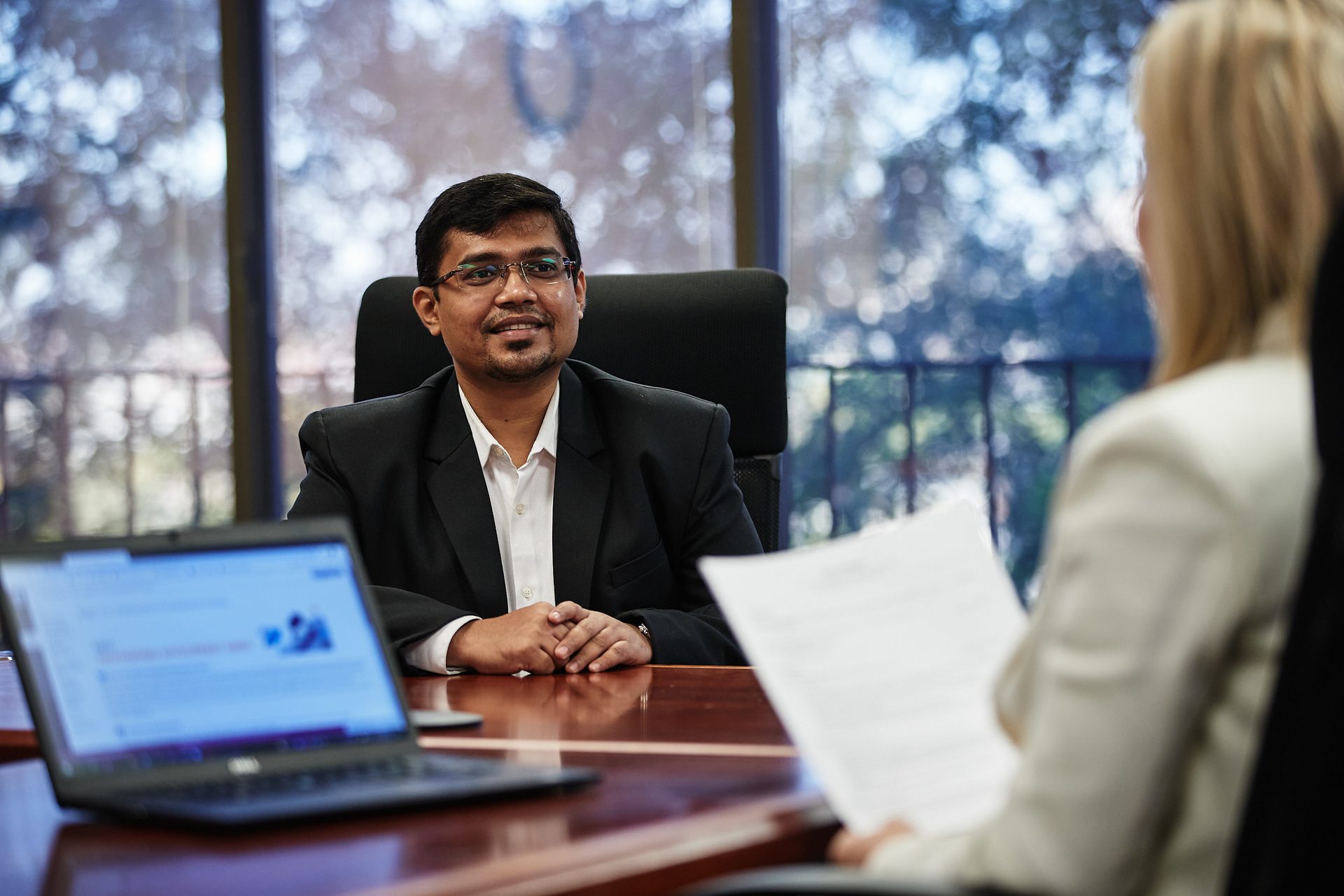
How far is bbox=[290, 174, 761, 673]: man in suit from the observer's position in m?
2.13

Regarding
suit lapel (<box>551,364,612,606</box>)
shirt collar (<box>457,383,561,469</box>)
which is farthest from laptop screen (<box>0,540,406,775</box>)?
shirt collar (<box>457,383,561,469</box>)

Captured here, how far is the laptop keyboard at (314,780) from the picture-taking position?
1027 mm

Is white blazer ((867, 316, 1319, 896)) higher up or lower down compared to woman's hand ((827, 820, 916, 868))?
higher up

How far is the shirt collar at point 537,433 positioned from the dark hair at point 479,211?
232 millimetres

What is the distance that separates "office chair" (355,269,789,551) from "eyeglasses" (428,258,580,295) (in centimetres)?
10

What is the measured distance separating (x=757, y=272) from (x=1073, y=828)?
1623 millimetres

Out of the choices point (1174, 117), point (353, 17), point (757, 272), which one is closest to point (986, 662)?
point (1174, 117)

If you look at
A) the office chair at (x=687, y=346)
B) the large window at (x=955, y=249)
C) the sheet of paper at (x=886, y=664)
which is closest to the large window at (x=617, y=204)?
the large window at (x=955, y=249)

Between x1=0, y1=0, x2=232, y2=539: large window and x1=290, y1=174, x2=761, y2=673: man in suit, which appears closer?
x1=290, y1=174, x2=761, y2=673: man in suit

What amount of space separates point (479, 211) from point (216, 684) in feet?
4.43

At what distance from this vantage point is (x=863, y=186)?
3584 millimetres

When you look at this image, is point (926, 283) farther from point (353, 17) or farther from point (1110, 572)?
point (1110, 572)

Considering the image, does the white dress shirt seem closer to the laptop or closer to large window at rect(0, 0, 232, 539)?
the laptop

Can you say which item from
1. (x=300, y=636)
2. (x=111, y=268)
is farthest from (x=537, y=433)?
(x=111, y=268)
